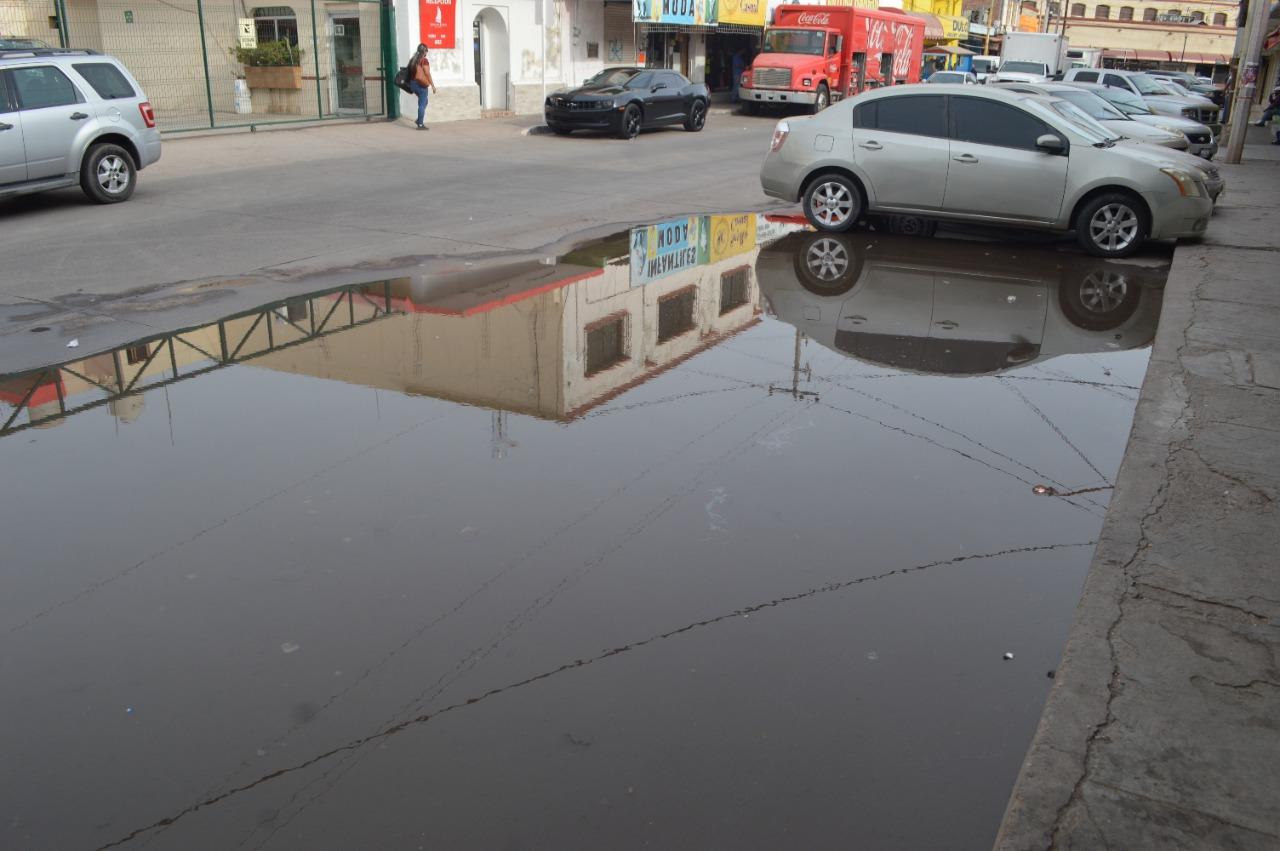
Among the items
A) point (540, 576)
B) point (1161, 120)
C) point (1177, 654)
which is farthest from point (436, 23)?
point (1177, 654)

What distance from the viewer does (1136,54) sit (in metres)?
97.3

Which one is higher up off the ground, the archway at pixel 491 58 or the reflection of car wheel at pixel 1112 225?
the archway at pixel 491 58

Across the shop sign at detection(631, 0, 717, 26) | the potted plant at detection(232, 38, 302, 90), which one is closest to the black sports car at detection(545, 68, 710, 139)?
the shop sign at detection(631, 0, 717, 26)

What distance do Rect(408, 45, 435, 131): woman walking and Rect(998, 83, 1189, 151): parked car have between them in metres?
13.0

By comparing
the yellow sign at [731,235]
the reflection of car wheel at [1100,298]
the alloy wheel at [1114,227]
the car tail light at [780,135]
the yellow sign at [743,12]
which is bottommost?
the reflection of car wheel at [1100,298]

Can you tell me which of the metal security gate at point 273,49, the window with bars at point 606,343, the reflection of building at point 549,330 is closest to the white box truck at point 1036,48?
the metal security gate at point 273,49

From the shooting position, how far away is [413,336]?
8258 millimetres

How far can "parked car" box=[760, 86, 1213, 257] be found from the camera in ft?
37.7

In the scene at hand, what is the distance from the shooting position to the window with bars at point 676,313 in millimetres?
8734

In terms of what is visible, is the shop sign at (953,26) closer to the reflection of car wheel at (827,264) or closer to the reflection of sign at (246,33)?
the reflection of sign at (246,33)

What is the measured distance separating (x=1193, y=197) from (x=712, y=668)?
A: 980cm

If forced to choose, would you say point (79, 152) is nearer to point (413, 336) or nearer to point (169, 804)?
point (413, 336)

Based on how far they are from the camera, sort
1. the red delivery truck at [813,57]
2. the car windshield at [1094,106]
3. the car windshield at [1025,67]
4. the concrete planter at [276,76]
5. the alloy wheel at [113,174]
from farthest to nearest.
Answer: the car windshield at [1025,67], the red delivery truck at [813,57], the concrete planter at [276,76], the car windshield at [1094,106], the alloy wheel at [113,174]

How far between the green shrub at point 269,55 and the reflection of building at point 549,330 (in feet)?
59.2
